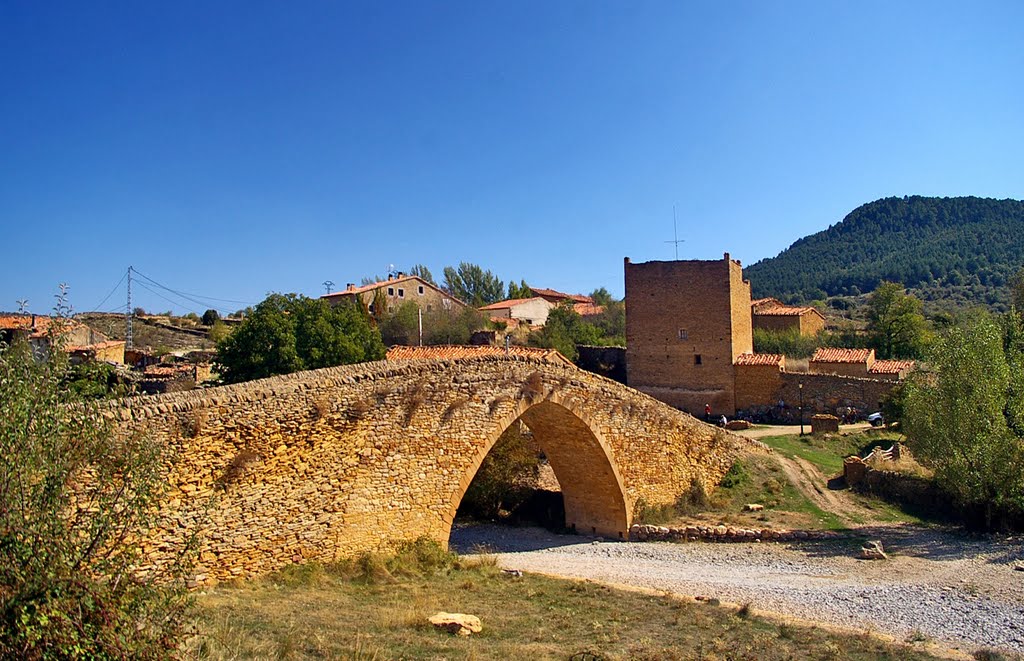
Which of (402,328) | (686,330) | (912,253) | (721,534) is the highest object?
(912,253)

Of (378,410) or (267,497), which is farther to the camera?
(378,410)

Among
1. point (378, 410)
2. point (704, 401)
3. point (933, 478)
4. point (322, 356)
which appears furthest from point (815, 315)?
point (378, 410)

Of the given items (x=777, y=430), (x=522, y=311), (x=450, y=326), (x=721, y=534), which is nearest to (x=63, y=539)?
(x=721, y=534)

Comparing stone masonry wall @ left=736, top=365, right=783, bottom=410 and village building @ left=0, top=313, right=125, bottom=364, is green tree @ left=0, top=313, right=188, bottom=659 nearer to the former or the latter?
village building @ left=0, top=313, right=125, bottom=364

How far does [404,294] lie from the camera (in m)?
49.9

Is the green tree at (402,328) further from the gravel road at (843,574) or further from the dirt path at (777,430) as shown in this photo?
the gravel road at (843,574)

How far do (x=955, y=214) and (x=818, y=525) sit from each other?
8272 centimetres

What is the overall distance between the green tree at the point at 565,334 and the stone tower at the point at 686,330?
5423mm

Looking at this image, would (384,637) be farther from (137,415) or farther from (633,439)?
(633,439)

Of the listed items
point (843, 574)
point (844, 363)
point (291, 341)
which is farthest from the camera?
point (844, 363)

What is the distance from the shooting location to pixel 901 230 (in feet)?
285

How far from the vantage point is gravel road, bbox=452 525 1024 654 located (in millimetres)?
11117

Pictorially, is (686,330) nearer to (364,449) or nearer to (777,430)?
(777,430)

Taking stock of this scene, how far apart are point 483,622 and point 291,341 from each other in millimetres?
15487
